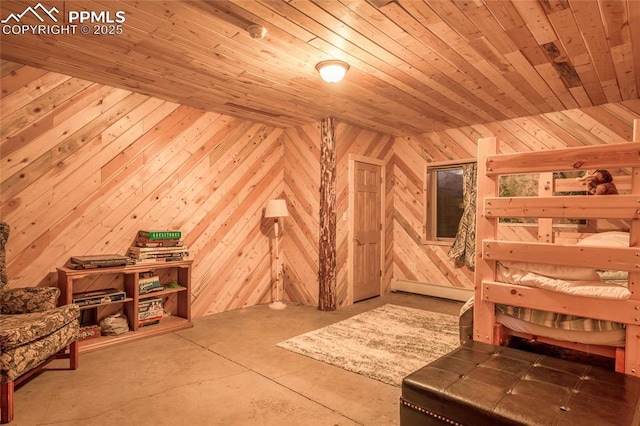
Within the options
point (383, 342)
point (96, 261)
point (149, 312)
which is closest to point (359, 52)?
point (383, 342)

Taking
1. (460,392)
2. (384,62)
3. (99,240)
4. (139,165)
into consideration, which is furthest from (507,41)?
(99,240)

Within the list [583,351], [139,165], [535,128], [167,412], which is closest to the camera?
[583,351]

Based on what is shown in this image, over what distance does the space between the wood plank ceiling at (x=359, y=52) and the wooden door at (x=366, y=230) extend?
131 centimetres

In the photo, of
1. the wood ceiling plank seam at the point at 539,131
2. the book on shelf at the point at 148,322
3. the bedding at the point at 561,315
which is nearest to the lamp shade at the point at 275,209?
the book on shelf at the point at 148,322

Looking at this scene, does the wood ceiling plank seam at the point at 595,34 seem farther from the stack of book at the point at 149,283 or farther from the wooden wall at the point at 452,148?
the stack of book at the point at 149,283

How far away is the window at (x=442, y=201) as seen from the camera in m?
5.52

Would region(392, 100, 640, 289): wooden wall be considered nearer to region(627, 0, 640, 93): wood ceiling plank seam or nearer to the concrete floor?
region(627, 0, 640, 93): wood ceiling plank seam

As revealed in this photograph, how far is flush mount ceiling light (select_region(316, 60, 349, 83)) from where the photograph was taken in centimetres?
298

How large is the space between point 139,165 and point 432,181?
410cm

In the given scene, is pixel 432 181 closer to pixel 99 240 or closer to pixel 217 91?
pixel 217 91

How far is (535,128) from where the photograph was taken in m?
4.66

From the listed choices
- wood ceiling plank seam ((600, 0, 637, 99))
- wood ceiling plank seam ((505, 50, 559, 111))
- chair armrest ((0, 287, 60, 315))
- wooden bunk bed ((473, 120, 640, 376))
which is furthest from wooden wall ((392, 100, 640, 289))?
chair armrest ((0, 287, 60, 315))

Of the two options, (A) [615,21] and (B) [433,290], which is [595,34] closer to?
(A) [615,21]

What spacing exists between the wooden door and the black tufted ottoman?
3.36 m
